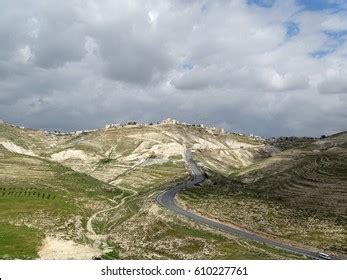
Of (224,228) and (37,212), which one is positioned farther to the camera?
(37,212)

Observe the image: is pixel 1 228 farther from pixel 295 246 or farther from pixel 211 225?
pixel 295 246

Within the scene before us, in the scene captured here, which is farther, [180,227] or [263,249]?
[180,227]

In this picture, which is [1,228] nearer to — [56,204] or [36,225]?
[36,225]

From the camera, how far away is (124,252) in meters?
116

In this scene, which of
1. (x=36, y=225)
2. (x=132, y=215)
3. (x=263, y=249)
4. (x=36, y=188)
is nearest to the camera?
(x=263, y=249)

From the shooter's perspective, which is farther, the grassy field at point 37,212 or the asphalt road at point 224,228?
the grassy field at point 37,212

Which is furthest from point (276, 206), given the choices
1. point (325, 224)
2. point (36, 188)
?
point (36, 188)

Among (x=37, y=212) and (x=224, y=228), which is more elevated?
(x=224, y=228)

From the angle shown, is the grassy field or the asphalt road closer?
the asphalt road
